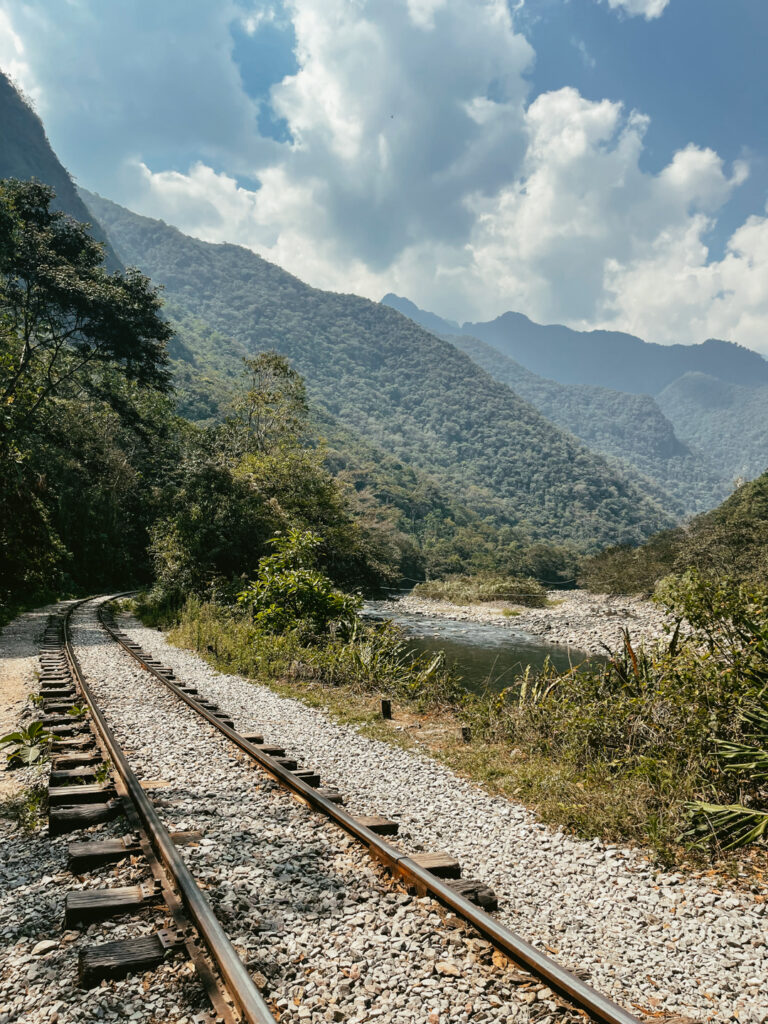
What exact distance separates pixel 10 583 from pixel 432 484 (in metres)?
108

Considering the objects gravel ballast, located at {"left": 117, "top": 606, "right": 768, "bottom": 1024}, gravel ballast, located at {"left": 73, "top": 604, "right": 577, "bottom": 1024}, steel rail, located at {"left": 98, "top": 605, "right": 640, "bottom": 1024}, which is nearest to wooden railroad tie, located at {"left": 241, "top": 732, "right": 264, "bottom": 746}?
gravel ballast, located at {"left": 117, "top": 606, "right": 768, "bottom": 1024}

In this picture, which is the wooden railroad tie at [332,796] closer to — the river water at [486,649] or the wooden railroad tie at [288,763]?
the wooden railroad tie at [288,763]

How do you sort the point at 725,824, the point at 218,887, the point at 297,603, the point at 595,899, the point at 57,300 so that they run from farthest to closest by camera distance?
the point at 57,300 → the point at 297,603 → the point at 725,824 → the point at 595,899 → the point at 218,887

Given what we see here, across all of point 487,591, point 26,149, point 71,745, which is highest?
point 26,149

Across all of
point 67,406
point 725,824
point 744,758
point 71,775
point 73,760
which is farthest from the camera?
point 67,406

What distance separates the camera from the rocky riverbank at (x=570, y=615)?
30.1 meters

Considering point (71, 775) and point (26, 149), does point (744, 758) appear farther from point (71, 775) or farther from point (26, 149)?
point (26, 149)

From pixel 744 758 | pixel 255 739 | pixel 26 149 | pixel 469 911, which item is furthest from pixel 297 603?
pixel 26 149

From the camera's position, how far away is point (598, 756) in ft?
21.9

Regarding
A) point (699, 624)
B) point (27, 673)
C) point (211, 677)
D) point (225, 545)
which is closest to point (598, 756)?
point (699, 624)

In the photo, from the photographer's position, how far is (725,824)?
473cm

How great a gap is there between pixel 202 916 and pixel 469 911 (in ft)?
4.42

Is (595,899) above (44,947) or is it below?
below

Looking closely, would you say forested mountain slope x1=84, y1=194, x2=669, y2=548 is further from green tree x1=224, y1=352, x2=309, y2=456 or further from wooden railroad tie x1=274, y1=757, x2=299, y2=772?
wooden railroad tie x1=274, y1=757, x2=299, y2=772
